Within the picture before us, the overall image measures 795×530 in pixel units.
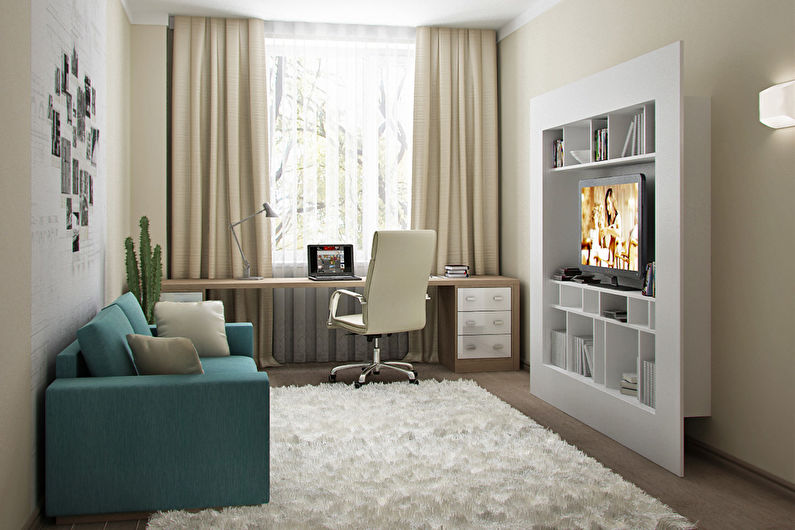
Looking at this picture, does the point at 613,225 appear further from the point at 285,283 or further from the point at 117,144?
the point at 117,144

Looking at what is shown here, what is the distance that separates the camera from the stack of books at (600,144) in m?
3.68

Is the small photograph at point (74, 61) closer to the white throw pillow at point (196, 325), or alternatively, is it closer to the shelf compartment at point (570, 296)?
the white throw pillow at point (196, 325)

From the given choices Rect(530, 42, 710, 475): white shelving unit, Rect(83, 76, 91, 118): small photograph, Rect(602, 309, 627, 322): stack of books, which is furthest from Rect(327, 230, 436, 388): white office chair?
Rect(83, 76, 91, 118): small photograph

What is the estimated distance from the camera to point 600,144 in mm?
3713

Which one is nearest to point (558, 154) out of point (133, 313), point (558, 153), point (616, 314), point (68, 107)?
point (558, 153)

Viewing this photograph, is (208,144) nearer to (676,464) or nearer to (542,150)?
(542,150)

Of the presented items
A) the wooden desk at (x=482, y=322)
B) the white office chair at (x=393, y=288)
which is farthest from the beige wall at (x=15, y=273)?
the wooden desk at (x=482, y=322)

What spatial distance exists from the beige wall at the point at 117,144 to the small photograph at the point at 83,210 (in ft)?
2.22

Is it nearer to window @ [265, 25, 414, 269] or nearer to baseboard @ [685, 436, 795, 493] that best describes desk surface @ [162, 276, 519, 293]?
window @ [265, 25, 414, 269]

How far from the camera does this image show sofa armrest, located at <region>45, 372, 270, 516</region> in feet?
8.09

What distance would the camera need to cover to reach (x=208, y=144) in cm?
533

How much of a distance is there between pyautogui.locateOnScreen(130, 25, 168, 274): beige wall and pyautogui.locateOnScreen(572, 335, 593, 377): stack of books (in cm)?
324

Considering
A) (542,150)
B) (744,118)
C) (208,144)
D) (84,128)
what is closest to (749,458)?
(744,118)

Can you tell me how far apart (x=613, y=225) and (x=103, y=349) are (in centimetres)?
261
